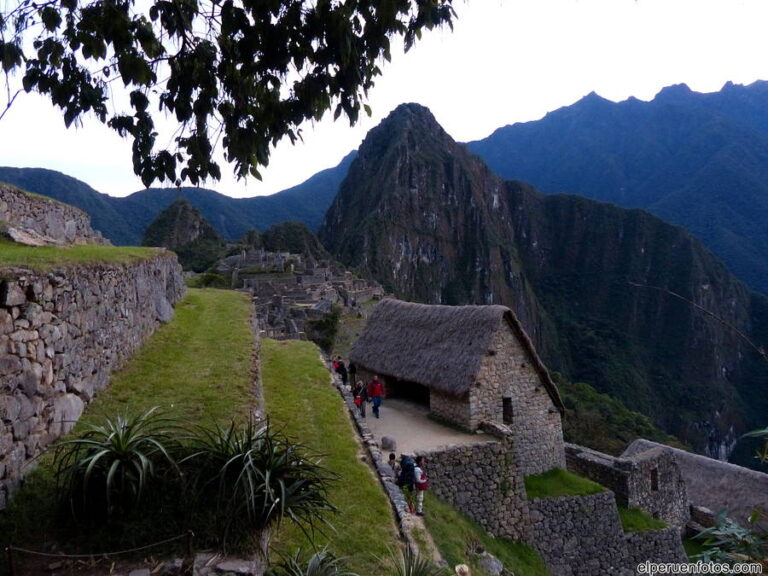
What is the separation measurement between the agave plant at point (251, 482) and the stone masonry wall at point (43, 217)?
6.42 metres

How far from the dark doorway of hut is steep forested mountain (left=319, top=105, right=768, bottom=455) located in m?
94.6

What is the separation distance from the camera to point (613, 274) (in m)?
158

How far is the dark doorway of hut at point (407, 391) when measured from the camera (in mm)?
13469

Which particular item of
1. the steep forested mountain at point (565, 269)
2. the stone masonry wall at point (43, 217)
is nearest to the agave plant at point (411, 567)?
the stone masonry wall at point (43, 217)

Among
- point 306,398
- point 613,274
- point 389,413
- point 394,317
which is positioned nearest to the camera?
point 306,398

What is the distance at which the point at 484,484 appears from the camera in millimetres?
9633

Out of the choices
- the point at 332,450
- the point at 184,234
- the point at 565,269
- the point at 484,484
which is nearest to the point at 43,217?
the point at 332,450

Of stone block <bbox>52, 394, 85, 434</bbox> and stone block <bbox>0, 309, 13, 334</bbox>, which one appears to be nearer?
stone block <bbox>0, 309, 13, 334</bbox>

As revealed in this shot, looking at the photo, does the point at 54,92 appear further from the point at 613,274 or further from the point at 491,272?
the point at 613,274

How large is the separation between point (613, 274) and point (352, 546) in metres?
168

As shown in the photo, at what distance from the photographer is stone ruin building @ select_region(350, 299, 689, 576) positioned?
Answer: 31.8ft

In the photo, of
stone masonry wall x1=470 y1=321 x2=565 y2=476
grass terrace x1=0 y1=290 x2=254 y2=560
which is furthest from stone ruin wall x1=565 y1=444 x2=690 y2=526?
grass terrace x1=0 y1=290 x2=254 y2=560

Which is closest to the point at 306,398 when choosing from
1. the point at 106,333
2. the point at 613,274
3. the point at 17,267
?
the point at 106,333

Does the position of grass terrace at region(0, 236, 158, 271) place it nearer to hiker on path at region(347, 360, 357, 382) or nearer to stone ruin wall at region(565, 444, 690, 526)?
hiker on path at region(347, 360, 357, 382)
